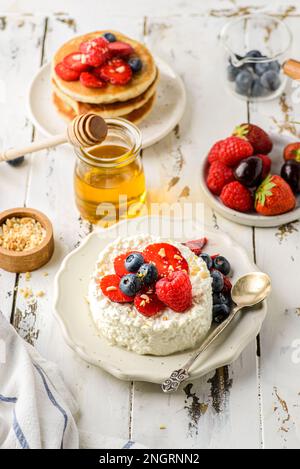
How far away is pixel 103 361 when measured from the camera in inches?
77.1

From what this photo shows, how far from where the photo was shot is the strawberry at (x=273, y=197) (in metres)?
2.30

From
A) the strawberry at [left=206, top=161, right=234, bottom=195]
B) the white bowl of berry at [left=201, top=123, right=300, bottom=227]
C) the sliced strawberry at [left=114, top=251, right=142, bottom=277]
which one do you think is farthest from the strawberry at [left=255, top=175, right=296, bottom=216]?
the sliced strawberry at [left=114, top=251, right=142, bottom=277]

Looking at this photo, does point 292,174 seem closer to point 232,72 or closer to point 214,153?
point 214,153

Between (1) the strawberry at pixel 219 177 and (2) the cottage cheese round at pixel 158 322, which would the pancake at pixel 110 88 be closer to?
(1) the strawberry at pixel 219 177

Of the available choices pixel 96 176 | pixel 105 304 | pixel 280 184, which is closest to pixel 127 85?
pixel 96 176

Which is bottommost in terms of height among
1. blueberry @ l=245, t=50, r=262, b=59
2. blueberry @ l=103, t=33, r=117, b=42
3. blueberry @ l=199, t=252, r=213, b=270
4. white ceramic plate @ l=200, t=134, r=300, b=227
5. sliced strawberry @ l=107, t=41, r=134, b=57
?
white ceramic plate @ l=200, t=134, r=300, b=227

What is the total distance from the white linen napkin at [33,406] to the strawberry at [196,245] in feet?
1.59

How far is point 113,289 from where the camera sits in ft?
6.48

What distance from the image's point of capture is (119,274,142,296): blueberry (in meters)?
1.92

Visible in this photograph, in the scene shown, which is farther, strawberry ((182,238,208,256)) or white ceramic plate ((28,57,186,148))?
white ceramic plate ((28,57,186,148))

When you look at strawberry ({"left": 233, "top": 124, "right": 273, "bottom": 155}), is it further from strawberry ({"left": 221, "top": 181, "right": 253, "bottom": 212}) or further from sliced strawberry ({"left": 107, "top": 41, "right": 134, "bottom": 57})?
sliced strawberry ({"left": 107, "top": 41, "right": 134, "bottom": 57})

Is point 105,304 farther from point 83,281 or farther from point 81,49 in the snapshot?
point 81,49

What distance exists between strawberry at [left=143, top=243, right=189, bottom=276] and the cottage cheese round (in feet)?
0.12

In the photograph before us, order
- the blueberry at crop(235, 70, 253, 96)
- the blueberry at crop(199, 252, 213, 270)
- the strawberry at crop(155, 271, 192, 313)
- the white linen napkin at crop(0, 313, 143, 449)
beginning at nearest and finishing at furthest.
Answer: the white linen napkin at crop(0, 313, 143, 449) → the strawberry at crop(155, 271, 192, 313) → the blueberry at crop(199, 252, 213, 270) → the blueberry at crop(235, 70, 253, 96)
